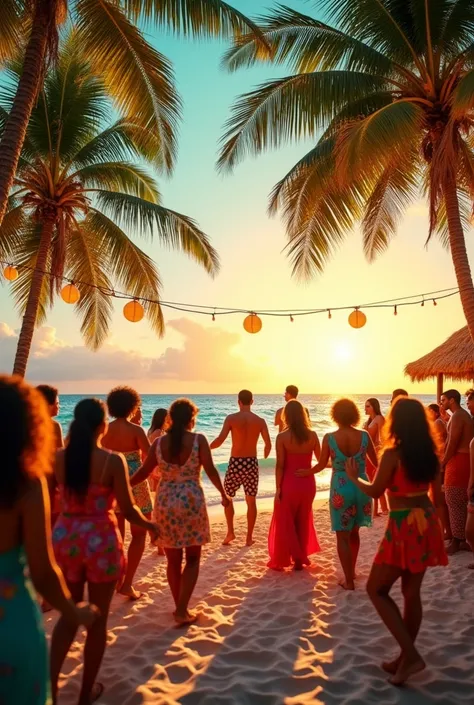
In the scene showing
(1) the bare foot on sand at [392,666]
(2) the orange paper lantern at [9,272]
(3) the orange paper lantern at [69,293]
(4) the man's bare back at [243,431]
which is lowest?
(1) the bare foot on sand at [392,666]

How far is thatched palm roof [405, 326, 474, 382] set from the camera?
39.8ft

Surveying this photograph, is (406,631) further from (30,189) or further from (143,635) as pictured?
(30,189)

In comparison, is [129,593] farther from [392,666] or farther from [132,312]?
[132,312]

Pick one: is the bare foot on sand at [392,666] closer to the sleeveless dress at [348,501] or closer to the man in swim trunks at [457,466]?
the sleeveless dress at [348,501]

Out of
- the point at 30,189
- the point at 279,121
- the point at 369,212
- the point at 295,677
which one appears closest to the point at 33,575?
the point at 295,677

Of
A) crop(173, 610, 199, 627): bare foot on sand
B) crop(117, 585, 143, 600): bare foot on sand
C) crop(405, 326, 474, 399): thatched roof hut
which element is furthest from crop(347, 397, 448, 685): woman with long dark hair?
crop(405, 326, 474, 399): thatched roof hut

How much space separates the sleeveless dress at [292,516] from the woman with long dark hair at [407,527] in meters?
2.37

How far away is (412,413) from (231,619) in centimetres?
244

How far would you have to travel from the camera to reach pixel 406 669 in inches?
117

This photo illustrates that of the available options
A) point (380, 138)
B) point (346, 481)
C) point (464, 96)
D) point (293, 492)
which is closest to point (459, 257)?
point (380, 138)

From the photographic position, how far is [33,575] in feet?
5.61

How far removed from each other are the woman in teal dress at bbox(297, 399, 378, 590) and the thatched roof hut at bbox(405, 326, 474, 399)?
8.27m

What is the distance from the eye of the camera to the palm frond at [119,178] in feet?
33.9

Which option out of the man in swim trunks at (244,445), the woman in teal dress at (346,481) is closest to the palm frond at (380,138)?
the man in swim trunks at (244,445)
